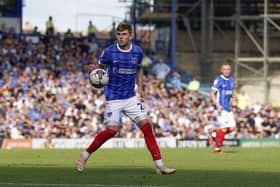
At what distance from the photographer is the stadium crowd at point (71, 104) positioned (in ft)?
115

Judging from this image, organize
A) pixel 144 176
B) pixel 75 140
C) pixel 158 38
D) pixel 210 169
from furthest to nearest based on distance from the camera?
1. pixel 158 38
2. pixel 75 140
3. pixel 210 169
4. pixel 144 176

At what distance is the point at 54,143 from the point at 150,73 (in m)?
10.4

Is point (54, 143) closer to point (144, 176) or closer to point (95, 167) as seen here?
point (95, 167)

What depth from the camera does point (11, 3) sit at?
44938 millimetres

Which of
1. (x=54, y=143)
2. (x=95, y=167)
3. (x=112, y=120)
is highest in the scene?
(x=112, y=120)

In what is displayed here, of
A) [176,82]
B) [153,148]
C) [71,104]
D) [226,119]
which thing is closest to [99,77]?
[153,148]

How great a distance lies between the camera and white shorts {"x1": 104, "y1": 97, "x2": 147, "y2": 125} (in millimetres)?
15180

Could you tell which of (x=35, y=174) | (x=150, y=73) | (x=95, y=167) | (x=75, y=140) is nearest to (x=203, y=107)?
(x=150, y=73)

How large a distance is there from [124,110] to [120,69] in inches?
27.6

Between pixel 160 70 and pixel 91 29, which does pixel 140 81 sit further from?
pixel 91 29

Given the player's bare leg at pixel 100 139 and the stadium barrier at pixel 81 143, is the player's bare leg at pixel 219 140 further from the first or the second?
the player's bare leg at pixel 100 139

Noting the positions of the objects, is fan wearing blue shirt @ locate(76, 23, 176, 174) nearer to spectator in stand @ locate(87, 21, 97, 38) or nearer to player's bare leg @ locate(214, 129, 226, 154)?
player's bare leg @ locate(214, 129, 226, 154)

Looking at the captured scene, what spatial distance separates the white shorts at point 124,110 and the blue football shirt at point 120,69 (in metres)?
0.09

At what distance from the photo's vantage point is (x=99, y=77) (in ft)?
49.5
